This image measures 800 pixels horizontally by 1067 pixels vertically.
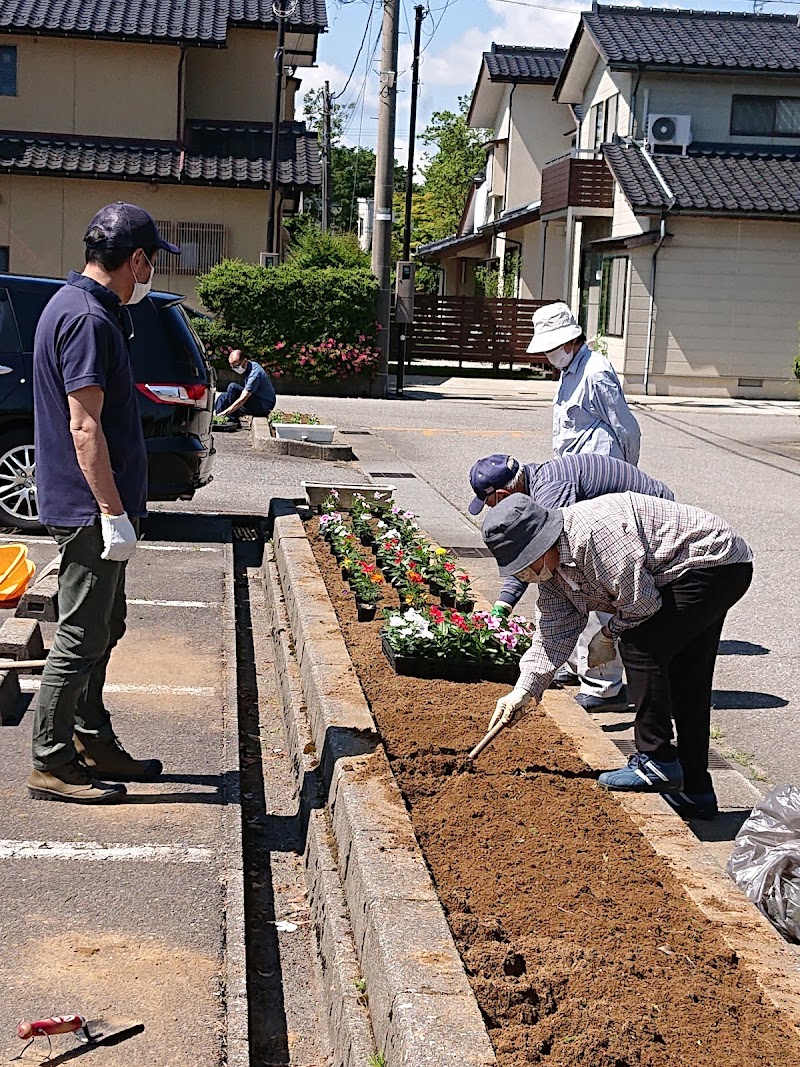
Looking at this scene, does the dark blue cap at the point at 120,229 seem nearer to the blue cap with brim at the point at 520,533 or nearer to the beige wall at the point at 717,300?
the blue cap with brim at the point at 520,533

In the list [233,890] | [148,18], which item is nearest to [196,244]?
[148,18]

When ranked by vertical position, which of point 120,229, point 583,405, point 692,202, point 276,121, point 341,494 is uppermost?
point 276,121

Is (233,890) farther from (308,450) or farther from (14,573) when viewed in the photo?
(308,450)

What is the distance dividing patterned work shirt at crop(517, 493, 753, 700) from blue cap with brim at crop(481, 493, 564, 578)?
0.14 metres

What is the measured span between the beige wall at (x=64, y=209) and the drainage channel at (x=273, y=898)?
24295mm

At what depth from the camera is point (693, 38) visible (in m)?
31.8

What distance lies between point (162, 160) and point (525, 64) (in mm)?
15181

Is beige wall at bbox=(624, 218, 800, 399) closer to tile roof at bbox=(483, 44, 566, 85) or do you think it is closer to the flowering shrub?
tile roof at bbox=(483, 44, 566, 85)

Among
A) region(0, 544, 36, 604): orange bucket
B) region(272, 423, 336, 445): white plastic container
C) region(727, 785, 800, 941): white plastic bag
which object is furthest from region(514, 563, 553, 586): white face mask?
region(272, 423, 336, 445): white plastic container

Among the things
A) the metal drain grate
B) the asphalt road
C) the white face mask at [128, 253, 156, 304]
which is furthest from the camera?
the asphalt road

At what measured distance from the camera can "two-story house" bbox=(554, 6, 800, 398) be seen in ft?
94.1

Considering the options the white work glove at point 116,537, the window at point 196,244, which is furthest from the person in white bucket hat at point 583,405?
the window at point 196,244

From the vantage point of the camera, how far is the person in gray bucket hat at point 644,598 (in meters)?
4.42

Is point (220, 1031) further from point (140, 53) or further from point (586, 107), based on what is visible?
point (586, 107)
